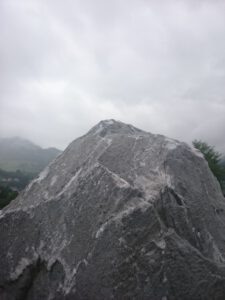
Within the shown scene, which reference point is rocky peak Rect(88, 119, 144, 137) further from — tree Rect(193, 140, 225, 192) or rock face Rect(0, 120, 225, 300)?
tree Rect(193, 140, 225, 192)

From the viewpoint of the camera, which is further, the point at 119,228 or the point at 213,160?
the point at 213,160

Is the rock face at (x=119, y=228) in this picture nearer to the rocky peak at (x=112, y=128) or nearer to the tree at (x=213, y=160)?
the rocky peak at (x=112, y=128)

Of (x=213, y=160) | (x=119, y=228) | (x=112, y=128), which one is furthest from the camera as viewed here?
(x=213, y=160)

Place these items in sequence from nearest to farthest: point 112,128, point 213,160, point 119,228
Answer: point 119,228
point 112,128
point 213,160

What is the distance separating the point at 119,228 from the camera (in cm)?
847

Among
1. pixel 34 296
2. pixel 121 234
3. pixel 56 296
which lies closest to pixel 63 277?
pixel 56 296

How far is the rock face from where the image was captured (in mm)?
7934

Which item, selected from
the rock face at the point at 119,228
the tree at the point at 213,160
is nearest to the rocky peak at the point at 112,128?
the rock face at the point at 119,228

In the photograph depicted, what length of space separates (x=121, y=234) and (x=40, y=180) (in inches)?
179

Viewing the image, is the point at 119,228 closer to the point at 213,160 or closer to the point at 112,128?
the point at 112,128

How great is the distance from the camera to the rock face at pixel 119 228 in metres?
7.93

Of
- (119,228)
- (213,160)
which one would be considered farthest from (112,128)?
(213,160)

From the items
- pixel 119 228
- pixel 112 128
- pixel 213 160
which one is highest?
pixel 213 160

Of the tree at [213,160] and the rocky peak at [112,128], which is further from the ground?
the tree at [213,160]
